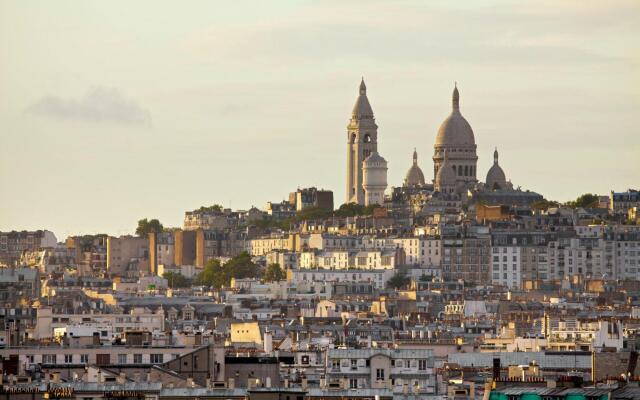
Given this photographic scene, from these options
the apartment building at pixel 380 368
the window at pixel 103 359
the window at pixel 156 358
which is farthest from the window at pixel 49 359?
the apartment building at pixel 380 368

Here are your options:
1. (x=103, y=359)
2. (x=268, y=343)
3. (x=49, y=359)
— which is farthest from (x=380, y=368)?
(x=268, y=343)

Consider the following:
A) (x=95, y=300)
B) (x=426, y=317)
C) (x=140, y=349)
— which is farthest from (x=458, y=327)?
(x=140, y=349)

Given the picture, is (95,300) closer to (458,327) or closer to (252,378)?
(458,327)

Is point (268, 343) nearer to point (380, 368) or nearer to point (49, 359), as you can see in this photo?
point (49, 359)

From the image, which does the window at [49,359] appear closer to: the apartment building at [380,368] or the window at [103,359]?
the window at [103,359]

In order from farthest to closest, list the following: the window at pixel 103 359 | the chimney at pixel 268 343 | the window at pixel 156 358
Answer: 1. the chimney at pixel 268 343
2. the window at pixel 103 359
3. the window at pixel 156 358

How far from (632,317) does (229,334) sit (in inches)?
672

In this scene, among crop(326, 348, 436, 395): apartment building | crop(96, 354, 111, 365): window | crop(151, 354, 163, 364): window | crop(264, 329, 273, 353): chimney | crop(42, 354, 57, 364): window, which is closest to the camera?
crop(326, 348, 436, 395): apartment building

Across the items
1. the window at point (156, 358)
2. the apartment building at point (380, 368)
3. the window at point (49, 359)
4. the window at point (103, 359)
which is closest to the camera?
the apartment building at point (380, 368)

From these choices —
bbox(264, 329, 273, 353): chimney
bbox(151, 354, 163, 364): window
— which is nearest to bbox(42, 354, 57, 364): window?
bbox(151, 354, 163, 364): window

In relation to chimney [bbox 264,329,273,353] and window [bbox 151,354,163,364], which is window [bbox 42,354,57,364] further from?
chimney [bbox 264,329,273,353]

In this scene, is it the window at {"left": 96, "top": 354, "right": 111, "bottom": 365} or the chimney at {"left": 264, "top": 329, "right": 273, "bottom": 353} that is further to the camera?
the chimney at {"left": 264, "top": 329, "right": 273, "bottom": 353}

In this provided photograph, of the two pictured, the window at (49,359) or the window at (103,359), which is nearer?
the window at (103,359)

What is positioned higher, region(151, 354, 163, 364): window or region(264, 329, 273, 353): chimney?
region(264, 329, 273, 353): chimney
